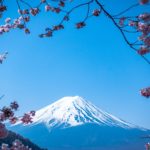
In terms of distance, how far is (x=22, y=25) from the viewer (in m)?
7.92

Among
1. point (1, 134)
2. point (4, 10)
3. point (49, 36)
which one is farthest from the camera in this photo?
point (49, 36)

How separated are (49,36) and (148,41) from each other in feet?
6.45

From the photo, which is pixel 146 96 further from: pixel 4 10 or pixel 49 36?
pixel 4 10

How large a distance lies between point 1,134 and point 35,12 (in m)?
3.19

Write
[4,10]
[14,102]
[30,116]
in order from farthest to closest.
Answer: [30,116] → [4,10] → [14,102]

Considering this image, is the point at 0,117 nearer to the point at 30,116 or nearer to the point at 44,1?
the point at 30,116

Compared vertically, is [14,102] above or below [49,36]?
below

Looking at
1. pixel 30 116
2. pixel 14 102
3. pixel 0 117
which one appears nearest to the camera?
pixel 0 117

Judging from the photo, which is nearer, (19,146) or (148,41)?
(19,146)

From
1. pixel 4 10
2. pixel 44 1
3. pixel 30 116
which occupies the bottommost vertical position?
pixel 30 116

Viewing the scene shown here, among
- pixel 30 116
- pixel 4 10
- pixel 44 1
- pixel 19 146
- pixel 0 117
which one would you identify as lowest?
pixel 19 146

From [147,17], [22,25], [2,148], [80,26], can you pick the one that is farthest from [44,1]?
[2,148]

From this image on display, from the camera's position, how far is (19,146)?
5.17 m

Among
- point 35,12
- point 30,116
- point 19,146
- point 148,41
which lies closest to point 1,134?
point 19,146
